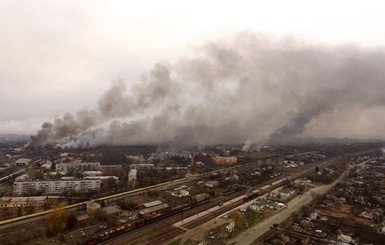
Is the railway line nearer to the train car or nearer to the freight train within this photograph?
the freight train

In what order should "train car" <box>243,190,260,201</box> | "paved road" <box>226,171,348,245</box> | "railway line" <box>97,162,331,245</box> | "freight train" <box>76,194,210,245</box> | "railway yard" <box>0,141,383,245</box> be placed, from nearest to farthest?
"freight train" <box>76,194,210,245</box> < "railway line" <box>97,162,331,245</box> < "railway yard" <box>0,141,383,245</box> < "paved road" <box>226,171,348,245</box> < "train car" <box>243,190,260,201</box>

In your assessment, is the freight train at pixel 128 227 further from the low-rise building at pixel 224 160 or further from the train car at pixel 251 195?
the low-rise building at pixel 224 160

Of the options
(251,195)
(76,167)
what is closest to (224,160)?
(76,167)

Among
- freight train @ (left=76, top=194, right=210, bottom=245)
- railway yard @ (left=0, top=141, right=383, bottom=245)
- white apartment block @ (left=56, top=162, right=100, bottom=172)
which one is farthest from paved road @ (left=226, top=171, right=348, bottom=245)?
white apartment block @ (left=56, top=162, right=100, bottom=172)

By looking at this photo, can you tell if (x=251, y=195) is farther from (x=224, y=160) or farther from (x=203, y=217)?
(x=224, y=160)

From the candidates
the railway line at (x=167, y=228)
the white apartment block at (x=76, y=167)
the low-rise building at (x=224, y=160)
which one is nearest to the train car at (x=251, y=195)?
the railway line at (x=167, y=228)

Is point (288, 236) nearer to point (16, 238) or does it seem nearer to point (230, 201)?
point (230, 201)

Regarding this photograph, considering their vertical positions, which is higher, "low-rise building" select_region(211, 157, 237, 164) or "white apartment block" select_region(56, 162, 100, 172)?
"white apartment block" select_region(56, 162, 100, 172)

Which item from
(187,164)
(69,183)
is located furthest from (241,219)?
(187,164)
